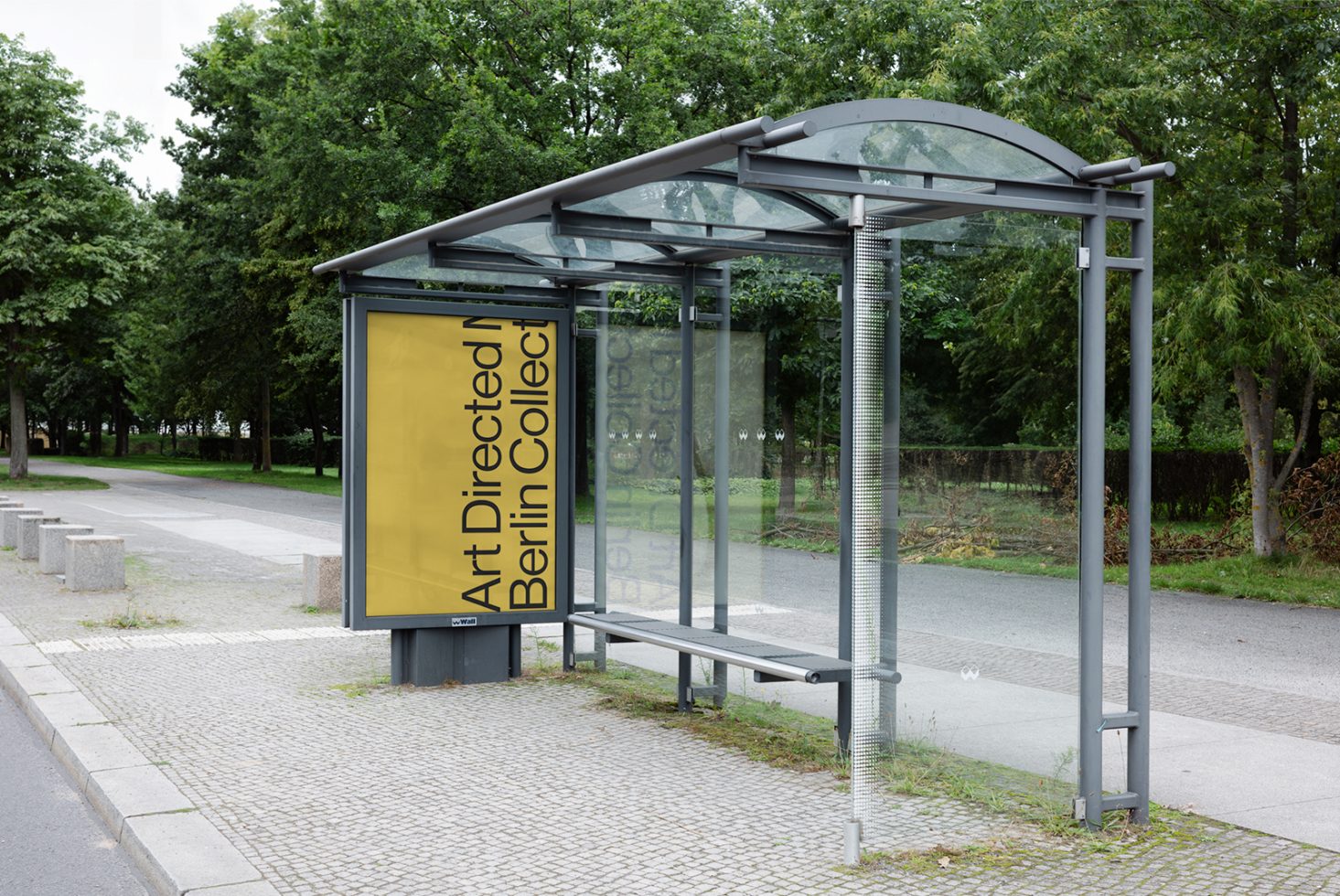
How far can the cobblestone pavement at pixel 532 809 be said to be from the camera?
15.5ft

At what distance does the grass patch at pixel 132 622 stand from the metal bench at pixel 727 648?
14.1 feet

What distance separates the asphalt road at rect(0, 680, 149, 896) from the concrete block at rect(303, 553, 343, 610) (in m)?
5.18

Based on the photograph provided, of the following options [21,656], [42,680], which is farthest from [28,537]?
[42,680]

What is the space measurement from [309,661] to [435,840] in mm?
4653

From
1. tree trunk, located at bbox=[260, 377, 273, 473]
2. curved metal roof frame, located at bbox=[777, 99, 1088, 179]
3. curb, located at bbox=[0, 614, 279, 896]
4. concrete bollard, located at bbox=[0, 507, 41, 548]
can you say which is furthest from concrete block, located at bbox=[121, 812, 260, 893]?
tree trunk, located at bbox=[260, 377, 273, 473]

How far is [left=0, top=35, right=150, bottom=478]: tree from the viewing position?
115ft

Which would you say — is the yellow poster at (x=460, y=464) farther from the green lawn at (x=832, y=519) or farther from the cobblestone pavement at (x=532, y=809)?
the cobblestone pavement at (x=532, y=809)

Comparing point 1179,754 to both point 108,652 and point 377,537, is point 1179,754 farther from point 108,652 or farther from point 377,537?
point 108,652

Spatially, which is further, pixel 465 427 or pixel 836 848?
pixel 465 427

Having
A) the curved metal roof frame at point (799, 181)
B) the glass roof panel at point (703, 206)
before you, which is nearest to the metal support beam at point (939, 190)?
the curved metal roof frame at point (799, 181)

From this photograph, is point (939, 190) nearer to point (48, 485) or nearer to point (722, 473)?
point (722, 473)

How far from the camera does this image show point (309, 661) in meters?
9.55

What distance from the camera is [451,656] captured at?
8.64 meters

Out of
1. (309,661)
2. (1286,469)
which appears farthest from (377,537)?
(1286,469)
